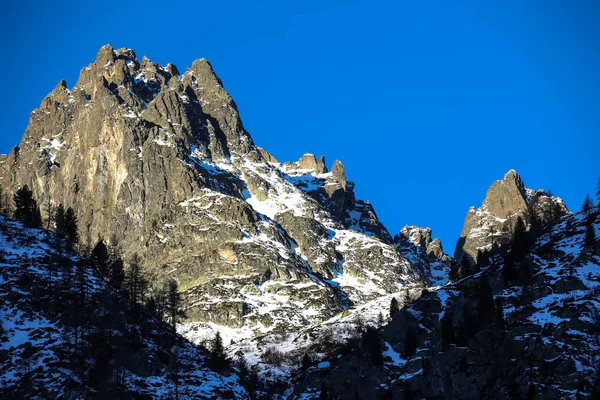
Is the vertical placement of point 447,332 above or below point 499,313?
below

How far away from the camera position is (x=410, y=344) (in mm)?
152750

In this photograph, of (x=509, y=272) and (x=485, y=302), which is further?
(x=509, y=272)

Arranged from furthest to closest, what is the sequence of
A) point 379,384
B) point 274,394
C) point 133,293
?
point 274,394
point 133,293
point 379,384

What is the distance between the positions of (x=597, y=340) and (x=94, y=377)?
255 feet

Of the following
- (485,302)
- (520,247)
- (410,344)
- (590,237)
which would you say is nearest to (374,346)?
(410,344)

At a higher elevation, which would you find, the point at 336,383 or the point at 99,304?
the point at 99,304

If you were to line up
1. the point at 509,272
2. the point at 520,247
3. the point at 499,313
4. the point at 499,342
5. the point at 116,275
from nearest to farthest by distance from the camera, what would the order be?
the point at 499,342, the point at 499,313, the point at 509,272, the point at 116,275, the point at 520,247

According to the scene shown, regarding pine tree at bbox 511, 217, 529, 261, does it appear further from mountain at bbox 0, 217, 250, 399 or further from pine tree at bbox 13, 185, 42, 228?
pine tree at bbox 13, 185, 42, 228

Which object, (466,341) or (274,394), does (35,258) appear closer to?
(274,394)

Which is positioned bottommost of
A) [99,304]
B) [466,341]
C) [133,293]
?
[466,341]

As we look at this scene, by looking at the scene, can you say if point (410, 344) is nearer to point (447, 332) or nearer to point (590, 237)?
point (447, 332)

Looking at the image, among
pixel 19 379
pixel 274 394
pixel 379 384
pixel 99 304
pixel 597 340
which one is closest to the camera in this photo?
pixel 19 379

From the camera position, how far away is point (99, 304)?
132 meters

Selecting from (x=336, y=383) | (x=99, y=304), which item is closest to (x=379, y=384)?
(x=336, y=383)
